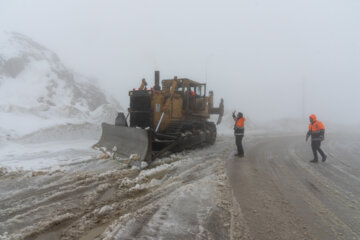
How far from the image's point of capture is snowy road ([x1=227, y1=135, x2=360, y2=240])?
9.39 ft

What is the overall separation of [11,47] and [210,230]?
30229 millimetres

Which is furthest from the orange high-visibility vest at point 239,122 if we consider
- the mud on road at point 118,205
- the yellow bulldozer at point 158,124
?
the mud on road at point 118,205

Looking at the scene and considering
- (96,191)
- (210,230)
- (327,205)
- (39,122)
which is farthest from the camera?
(39,122)

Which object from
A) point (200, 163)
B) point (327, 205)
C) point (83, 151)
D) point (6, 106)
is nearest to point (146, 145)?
point (200, 163)

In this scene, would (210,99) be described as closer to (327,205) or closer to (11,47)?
(327,205)

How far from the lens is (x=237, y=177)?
5.13 meters

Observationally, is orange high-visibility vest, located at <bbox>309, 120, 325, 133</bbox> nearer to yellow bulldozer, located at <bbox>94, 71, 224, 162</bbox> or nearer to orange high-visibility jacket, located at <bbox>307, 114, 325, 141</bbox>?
orange high-visibility jacket, located at <bbox>307, 114, 325, 141</bbox>

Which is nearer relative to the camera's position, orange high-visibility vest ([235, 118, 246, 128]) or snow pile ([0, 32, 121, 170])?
snow pile ([0, 32, 121, 170])

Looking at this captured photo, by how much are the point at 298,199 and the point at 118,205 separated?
3.05 metres

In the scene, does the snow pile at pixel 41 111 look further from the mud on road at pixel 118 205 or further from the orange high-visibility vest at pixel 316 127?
the orange high-visibility vest at pixel 316 127

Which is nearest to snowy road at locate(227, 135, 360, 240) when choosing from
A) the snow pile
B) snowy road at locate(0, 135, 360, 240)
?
snowy road at locate(0, 135, 360, 240)

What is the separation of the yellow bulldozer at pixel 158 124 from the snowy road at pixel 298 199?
2.29 meters

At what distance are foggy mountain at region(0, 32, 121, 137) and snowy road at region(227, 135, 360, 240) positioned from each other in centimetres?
961

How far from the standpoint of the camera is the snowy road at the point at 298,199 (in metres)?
2.86
